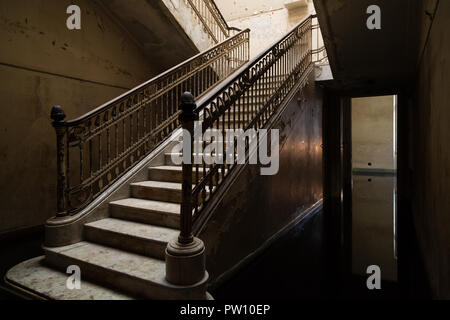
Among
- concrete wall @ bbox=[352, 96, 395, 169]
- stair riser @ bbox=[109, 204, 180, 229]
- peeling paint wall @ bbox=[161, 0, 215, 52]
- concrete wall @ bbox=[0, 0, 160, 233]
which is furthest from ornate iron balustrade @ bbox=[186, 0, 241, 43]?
concrete wall @ bbox=[352, 96, 395, 169]

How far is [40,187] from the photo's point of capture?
14.9 ft

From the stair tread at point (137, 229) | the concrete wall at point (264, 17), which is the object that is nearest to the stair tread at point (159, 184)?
the stair tread at point (137, 229)

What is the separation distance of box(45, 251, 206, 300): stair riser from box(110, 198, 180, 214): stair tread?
79cm

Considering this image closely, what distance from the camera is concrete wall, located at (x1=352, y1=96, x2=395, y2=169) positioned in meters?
13.9

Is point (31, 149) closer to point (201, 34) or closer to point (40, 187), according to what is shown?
point (40, 187)

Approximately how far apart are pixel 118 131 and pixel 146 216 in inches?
123

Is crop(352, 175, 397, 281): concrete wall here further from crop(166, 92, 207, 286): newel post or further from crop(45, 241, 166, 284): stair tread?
crop(45, 241, 166, 284): stair tread

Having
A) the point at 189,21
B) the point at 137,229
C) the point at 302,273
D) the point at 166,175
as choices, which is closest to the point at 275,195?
the point at 302,273

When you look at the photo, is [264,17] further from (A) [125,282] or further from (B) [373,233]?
(A) [125,282]

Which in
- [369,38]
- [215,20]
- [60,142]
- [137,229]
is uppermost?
[215,20]

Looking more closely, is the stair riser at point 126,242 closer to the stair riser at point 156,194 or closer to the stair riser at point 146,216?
the stair riser at point 146,216

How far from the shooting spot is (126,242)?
286cm

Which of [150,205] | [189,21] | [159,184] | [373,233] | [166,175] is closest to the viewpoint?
[150,205]
